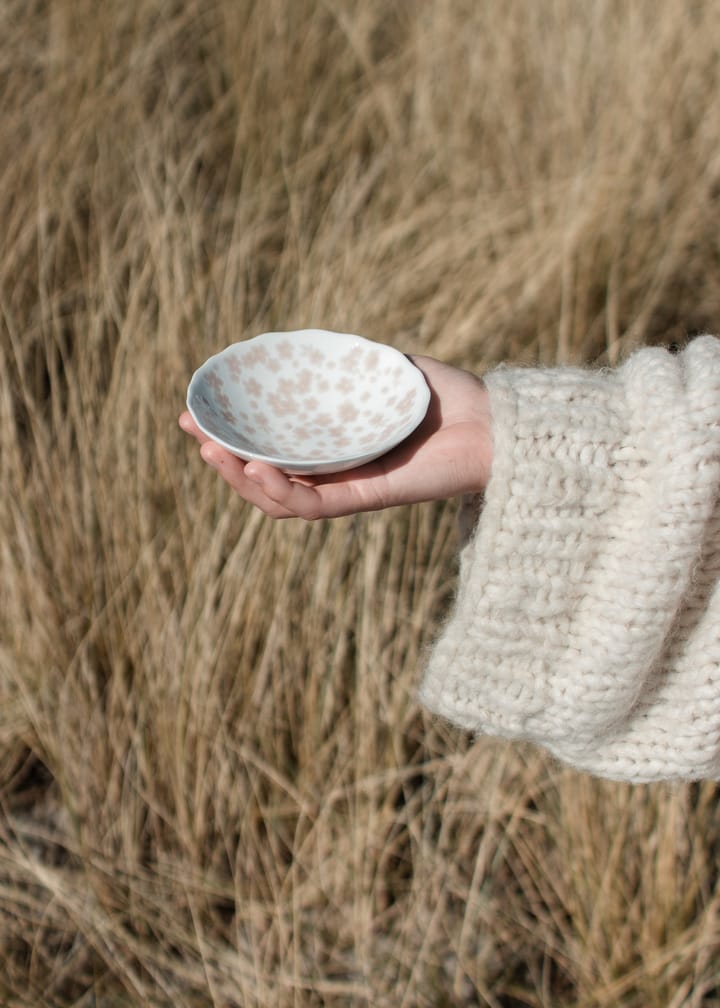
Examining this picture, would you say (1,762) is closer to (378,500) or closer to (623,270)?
(378,500)

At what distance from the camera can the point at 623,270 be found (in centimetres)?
218

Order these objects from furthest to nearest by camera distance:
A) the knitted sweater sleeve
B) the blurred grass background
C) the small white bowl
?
1. the blurred grass background
2. the small white bowl
3. the knitted sweater sleeve

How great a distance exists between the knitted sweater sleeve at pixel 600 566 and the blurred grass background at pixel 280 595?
0.51 metres

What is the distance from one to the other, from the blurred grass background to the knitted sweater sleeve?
51 cm

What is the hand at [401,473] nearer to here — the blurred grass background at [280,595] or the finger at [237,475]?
the finger at [237,475]

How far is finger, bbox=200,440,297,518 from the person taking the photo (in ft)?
3.16

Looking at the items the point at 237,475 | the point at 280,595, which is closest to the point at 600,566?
the point at 237,475

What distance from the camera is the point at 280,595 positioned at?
1570 mm

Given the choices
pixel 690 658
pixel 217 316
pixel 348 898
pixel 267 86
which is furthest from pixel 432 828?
pixel 267 86

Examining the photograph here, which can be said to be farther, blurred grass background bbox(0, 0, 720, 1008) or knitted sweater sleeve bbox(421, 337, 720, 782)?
blurred grass background bbox(0, 0, 720, 1008)

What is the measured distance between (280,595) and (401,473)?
0.61 meters

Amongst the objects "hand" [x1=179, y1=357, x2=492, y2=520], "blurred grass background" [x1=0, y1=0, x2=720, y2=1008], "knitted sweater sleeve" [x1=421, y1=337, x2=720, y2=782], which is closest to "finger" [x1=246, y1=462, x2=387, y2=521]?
"hand" [x1=179, y1=357, x2=492, y2=520]

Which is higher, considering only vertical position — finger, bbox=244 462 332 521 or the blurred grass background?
finger, bbox=244 462 332 521

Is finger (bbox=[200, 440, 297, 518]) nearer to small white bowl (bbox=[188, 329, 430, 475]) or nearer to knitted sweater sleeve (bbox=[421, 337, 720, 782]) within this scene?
small white bowl (bbox=[188, 329, 430, 475])
